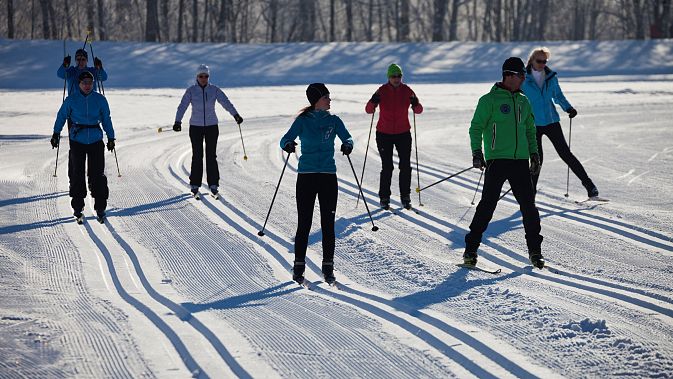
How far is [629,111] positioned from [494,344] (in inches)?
769

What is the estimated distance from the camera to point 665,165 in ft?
47.7

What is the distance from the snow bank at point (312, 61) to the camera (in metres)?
34.1

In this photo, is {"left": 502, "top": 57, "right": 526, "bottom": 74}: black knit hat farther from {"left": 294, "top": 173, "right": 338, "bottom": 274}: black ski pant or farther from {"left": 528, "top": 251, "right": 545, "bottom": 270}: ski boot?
{"left": 294, "top": 173, "right": 338, "bottom": 274}: black ski pant

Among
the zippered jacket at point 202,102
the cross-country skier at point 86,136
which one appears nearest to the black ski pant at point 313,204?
the cross-country skier at point 86,136

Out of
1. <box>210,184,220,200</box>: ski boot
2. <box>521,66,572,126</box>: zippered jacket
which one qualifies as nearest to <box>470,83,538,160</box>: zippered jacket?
<box>521,66,572,126</box>: zippered jacket

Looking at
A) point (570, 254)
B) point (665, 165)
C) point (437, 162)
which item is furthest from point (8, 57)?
point (570, 254)

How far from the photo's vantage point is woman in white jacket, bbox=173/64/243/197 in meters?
12.0

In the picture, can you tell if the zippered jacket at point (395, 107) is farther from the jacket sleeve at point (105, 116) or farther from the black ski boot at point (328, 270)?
the black ski boot at point (328, 270)

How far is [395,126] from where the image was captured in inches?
433

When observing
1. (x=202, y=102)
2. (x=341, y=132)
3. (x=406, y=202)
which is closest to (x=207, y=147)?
(x=202, y=102)

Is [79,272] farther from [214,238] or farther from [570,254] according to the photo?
[570,254]

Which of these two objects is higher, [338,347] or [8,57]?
[8,57]

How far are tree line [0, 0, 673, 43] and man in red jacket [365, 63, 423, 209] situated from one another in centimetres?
3152

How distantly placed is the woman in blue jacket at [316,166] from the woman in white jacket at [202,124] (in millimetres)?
4445
